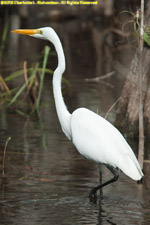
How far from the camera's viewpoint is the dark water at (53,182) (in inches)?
217

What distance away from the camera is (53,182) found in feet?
21.6

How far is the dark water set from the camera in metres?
5.51

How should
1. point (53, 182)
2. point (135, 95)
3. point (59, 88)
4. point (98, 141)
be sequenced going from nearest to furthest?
point (98, 141)
point (59, 88)
point (53, 182)
point (135, 95)

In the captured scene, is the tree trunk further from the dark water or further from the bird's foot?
the bird's foot

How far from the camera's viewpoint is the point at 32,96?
11.5 m

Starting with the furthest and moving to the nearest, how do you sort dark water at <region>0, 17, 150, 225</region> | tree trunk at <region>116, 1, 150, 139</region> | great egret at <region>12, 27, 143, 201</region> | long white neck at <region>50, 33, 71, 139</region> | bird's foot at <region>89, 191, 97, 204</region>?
tree trunk at <region>116, 1, 150, 139</region> < long white neck at <region>50, 33, 71, 139</region> < bird's foot at <region>89, 191, 97, 204</region> < great egret at <region>12, 27, 143, 201</region> < dark water at <region>0, 17, 150, 225</region>

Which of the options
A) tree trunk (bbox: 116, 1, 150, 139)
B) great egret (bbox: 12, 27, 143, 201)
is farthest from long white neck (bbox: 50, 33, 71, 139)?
tree trunk (bbox: 116, 1, 150, 139)

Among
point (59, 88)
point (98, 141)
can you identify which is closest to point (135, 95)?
point (59, 88)

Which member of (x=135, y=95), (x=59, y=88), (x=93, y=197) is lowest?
(x=93, y=197)

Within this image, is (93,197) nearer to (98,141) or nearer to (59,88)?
(98,141)

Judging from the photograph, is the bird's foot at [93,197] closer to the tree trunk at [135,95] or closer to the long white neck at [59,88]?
the long white neck at [59,88]

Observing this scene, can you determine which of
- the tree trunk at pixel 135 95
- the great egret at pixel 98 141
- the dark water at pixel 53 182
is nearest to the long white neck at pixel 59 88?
the great egret at pixel 98 141

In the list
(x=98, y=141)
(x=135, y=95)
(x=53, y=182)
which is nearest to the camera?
(x=98, y=141)

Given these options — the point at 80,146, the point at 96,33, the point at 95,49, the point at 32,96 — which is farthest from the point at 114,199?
the point at 96,33
